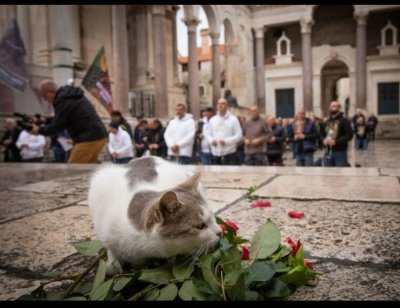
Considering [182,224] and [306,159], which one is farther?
[306,159]

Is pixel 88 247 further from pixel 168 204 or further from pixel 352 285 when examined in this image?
pixel 352 285

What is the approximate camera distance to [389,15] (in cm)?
3175

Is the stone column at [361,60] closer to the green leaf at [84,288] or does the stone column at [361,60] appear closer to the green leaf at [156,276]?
the green leaf at [156,276]

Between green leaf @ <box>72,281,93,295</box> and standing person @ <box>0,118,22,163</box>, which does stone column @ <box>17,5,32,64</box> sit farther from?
green leaf @ <box>72,281,93,295</box>

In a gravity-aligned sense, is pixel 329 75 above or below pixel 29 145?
above

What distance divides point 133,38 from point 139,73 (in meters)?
2.12

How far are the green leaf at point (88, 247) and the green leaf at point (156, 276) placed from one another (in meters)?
0.44

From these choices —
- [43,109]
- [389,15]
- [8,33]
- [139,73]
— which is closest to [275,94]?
[389,15]

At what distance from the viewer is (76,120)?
6.23 m

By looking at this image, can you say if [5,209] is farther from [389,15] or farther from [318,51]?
[389,15]

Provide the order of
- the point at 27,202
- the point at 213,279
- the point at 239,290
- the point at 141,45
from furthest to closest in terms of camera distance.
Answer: the point at 141,45
the point at 27,202
the point at 213,279
the point at 239,290

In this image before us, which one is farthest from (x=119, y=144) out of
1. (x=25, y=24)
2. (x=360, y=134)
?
(x=360, y=134)

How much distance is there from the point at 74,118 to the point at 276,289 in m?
5.45

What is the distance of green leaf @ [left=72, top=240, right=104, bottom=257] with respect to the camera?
184 cm
